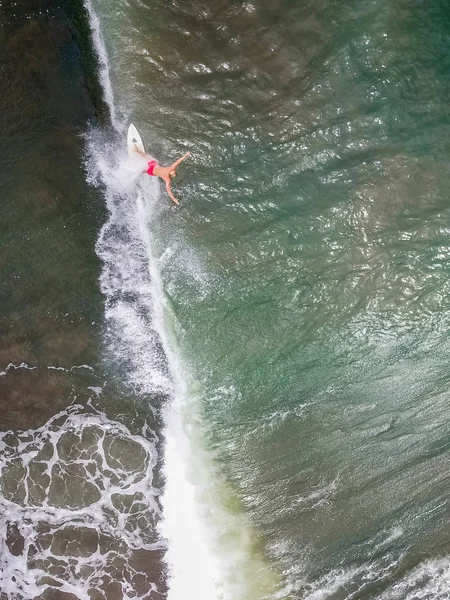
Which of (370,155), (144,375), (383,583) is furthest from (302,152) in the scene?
(383,583)

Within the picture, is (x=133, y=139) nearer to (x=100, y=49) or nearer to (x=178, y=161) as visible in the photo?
(x=178, y=161)

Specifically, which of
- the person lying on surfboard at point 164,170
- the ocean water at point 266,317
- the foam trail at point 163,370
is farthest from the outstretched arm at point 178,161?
the foam trail at point 163,370

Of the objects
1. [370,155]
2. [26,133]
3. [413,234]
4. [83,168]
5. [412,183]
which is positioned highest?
[26,133]

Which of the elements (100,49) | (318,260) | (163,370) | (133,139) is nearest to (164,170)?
(133,139)

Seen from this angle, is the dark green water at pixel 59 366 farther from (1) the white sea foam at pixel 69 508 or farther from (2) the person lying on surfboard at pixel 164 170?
(2) the person lying on surfboard at pixel 164 170

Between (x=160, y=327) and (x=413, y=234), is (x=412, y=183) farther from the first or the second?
(x=160, y=327)

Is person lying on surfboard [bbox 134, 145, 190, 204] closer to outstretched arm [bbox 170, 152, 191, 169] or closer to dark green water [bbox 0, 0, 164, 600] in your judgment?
outstretched arm [bbox 170, 152, 191, 169]
